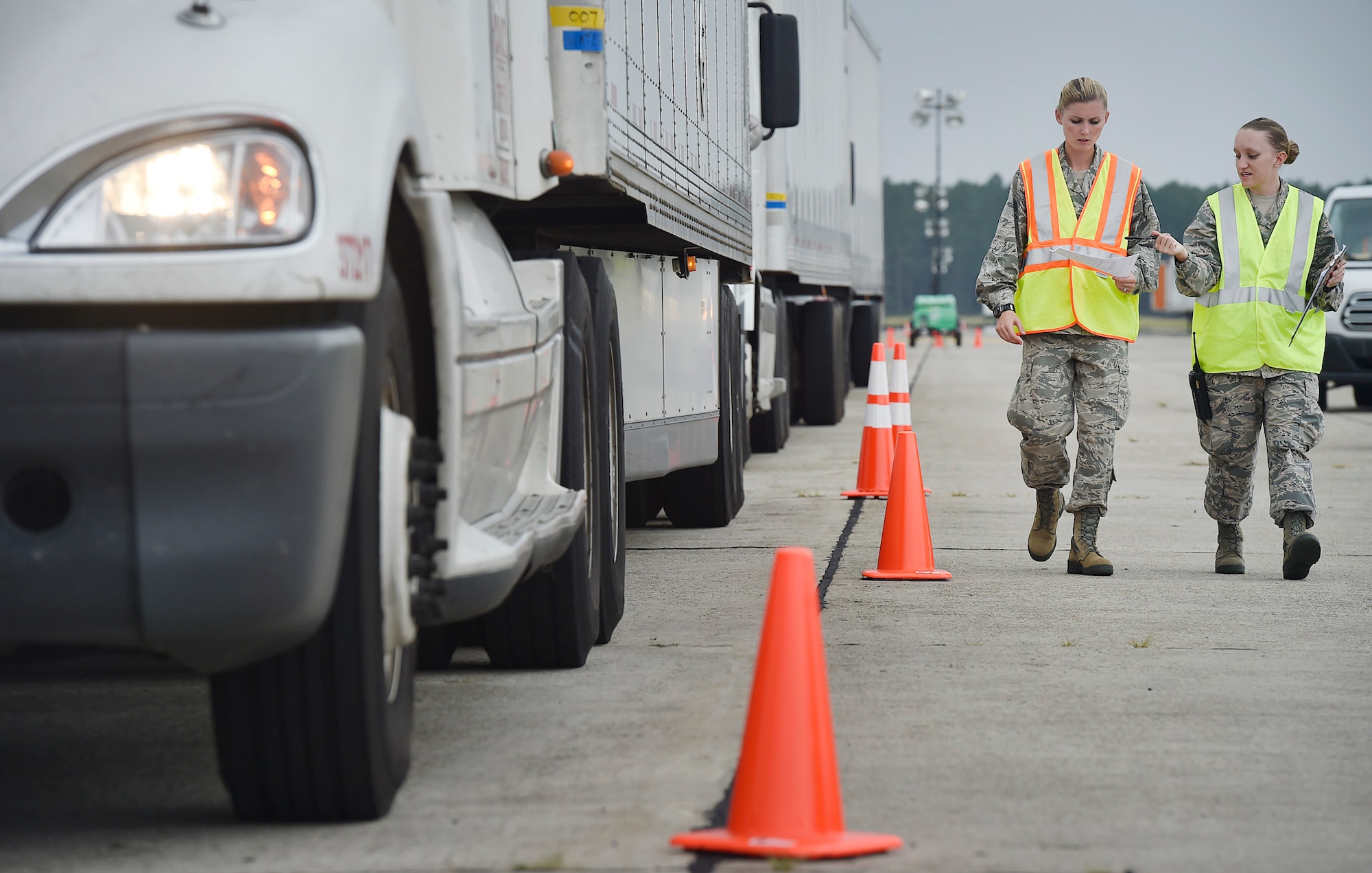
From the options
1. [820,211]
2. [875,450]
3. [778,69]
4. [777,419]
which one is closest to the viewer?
[778,69]

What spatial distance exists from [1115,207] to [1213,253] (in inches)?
20.1

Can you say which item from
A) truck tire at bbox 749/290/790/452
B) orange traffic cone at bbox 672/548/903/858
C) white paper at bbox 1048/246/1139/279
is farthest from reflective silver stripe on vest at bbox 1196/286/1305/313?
truck tire at bbox 749/290/790/452

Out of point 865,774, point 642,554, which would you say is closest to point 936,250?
point 642,554

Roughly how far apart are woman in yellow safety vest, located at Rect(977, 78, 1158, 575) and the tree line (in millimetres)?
157421

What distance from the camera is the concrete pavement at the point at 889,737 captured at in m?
3.63

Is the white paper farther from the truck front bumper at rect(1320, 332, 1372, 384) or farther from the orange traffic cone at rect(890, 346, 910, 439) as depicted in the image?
the truck front bumper at rect(1320, 332, 1372, 384)

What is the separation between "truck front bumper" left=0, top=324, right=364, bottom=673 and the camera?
3.00 meters

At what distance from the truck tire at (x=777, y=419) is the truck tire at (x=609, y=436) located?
25.1 feet

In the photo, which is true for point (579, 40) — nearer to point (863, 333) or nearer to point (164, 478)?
point (164, 478)

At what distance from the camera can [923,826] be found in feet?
12.3

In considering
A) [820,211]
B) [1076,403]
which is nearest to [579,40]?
[1076,403]

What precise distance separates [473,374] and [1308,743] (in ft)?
7.34

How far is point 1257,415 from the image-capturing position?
7.66 m

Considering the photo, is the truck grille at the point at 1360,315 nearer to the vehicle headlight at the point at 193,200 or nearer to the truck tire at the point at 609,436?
the truck tire at the point at 609,436
